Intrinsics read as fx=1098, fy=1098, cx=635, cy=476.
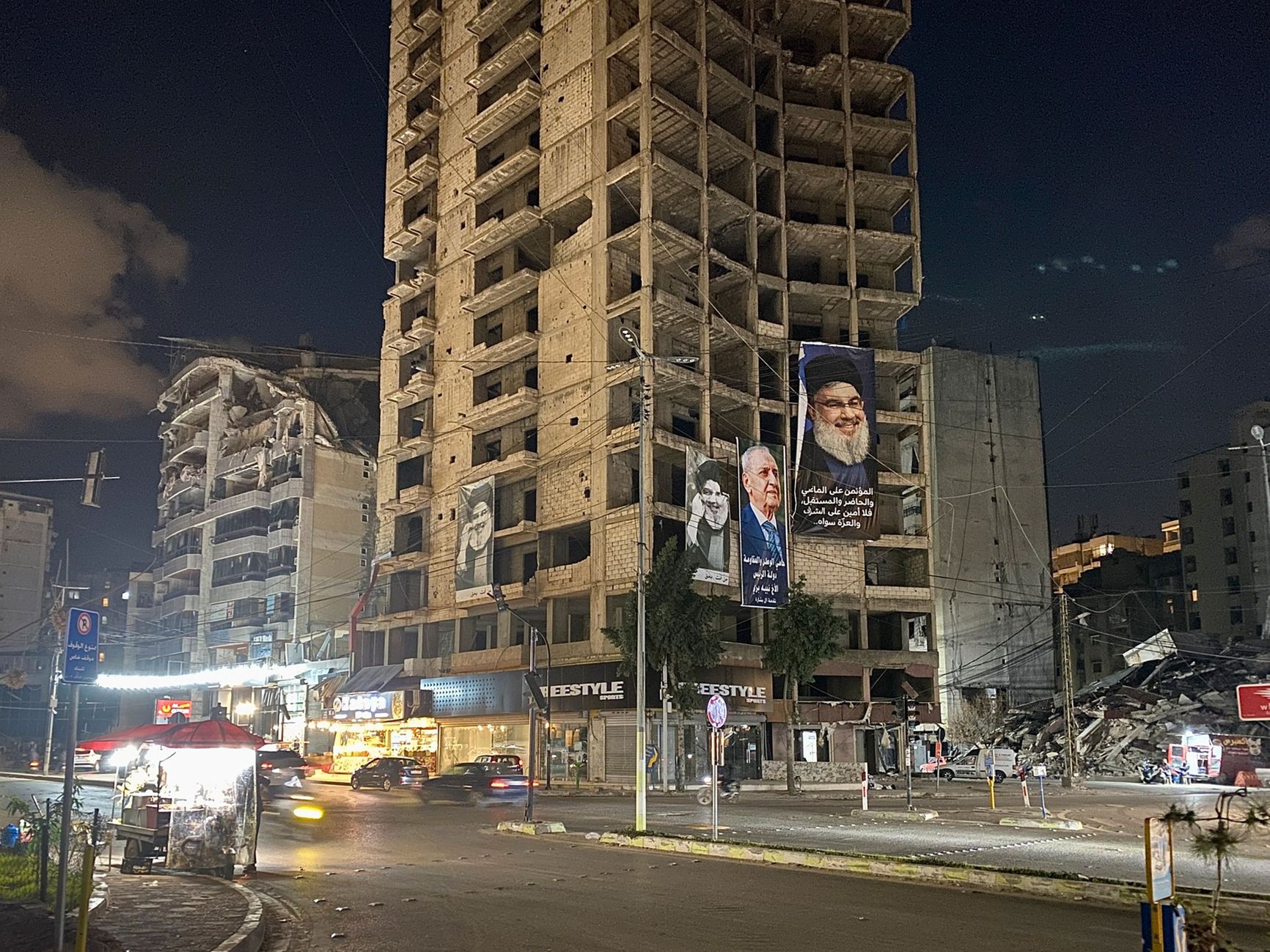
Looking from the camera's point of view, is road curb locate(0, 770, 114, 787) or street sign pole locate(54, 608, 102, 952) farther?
road curb locate(0, 770, 114, 787)

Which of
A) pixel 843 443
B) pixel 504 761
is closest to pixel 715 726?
pixel 504 761

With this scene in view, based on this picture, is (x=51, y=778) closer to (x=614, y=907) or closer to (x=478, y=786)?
(x=478, y=786)

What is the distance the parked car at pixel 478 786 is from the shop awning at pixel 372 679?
1928 cm

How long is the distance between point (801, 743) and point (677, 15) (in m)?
39.0

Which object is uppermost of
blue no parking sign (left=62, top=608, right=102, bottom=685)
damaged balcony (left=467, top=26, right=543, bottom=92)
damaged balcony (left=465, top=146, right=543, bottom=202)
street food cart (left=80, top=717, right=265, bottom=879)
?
damaged balcony (left=467, top=26, right=543, bottom=92)

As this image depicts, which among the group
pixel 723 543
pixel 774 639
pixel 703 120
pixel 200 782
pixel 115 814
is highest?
pixel 703 120

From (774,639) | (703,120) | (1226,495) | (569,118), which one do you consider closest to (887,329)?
(703,120)

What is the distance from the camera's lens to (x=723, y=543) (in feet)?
167

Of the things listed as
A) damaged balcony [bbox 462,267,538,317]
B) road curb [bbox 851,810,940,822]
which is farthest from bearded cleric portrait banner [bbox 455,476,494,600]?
road curb [bbox 851,810,940,822]

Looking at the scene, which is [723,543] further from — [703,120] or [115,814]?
[115,814]

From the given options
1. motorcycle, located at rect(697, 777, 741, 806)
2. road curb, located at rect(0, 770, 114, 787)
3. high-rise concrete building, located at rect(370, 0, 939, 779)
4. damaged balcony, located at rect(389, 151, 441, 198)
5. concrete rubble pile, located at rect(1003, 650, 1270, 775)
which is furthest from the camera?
damaged balcony, located at rect(389, 151, 441, 198)

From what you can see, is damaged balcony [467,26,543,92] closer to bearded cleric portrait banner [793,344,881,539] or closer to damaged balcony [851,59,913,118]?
damaged balcony [851,59,913,118]

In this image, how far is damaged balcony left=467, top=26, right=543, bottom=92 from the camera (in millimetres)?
61562

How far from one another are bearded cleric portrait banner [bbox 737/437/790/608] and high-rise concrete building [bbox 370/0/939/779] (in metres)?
2.51
